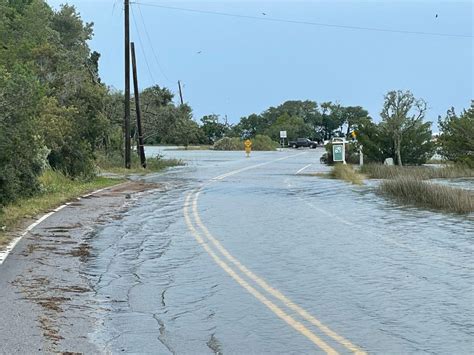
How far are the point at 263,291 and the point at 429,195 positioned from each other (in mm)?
13708

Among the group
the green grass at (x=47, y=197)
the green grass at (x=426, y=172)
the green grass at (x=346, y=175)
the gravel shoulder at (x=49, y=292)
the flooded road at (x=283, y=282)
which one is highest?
the green grass at (x=47, y=197)

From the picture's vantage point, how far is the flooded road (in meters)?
7.05

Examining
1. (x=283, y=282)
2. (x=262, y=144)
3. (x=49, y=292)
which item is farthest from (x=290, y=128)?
(x=49, y=292)

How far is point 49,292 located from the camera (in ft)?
30.6

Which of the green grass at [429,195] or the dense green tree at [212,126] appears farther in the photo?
the dense green tree at [212,126]

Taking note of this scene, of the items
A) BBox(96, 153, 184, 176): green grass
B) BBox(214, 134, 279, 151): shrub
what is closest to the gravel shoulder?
BBox(96, 153, 184, 176): green grass

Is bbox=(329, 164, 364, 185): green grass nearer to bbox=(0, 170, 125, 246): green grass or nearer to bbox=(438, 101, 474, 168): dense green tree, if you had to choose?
bbox=(438, 101, 474, 168): dense green tree

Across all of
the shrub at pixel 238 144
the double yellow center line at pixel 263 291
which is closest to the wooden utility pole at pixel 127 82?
the double yellow center line at pixel 263 291

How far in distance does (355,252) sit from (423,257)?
1159mm

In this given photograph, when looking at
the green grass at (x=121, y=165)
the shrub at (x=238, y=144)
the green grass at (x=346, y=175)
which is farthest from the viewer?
the shrub at (x=238, y=144)

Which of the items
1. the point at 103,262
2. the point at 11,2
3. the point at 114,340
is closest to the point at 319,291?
the point at 114,340

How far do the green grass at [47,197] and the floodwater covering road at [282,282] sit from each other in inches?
88.6

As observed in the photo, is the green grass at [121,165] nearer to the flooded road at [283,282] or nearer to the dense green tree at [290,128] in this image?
the flooded road at [283,282]

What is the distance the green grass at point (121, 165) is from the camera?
4198cm
